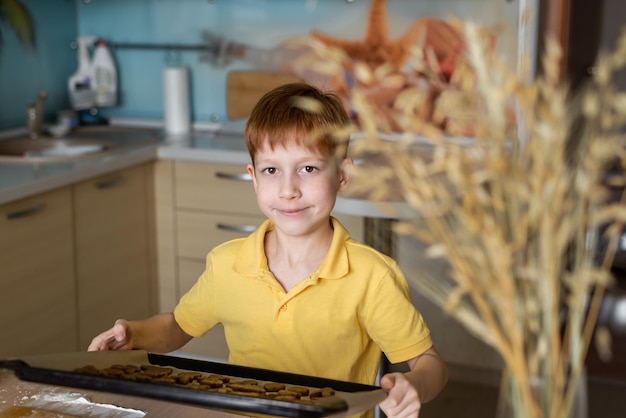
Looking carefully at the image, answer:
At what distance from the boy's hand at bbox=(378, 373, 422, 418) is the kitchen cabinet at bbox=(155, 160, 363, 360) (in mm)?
1987

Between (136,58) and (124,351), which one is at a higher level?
(136,58)

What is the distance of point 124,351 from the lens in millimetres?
1263

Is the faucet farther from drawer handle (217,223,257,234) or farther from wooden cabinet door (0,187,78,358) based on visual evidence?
drawer handle (217,223,257,234)

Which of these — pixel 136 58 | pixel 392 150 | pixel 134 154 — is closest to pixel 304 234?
pixel 392 150

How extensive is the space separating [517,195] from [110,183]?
2.43 metres

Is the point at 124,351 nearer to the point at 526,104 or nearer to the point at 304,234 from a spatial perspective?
the point at 304,234

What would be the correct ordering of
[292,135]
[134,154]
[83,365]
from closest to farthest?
[83,365], [292,135], [134,154]

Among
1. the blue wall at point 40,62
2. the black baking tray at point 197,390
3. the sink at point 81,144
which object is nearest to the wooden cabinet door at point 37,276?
the sink at point 81,144

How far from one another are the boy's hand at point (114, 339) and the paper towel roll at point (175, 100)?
2.20 meters

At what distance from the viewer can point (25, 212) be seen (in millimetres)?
2512

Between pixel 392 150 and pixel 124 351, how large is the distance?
754 millimetres

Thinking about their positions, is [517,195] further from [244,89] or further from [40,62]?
[40,62]

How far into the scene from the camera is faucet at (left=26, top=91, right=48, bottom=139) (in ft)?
10.5

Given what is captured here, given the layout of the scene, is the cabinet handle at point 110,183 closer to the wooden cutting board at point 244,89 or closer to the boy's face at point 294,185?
the wooden cutting board at point 244,89
